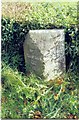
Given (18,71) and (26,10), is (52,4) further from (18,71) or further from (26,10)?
(18,71)

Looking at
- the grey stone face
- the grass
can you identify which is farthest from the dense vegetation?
the grey stone face

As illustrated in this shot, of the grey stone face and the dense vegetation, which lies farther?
the grey stone face

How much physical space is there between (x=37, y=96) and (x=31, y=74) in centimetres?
45

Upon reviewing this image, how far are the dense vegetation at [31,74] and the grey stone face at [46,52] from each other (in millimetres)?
105

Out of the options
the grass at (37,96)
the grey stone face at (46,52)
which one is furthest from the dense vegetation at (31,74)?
the grey stone face at (46,52)

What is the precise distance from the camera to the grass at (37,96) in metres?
4.17

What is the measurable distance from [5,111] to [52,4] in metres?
1.69

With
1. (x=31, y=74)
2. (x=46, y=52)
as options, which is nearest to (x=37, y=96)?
(x=31, y=74)

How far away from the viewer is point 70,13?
15.7 feet

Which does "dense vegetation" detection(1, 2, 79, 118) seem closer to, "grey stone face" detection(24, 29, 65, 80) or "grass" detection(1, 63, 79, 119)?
"grass" detection(1, 63, 79, 119)

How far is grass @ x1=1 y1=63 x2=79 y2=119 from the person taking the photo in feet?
13.7

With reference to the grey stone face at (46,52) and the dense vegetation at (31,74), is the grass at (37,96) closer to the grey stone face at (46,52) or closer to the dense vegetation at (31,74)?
the dense vegetation at (31,74)

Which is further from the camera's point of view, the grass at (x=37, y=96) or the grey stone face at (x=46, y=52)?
the grey stone face at (x=46, y=52)

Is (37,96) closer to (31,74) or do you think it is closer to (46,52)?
(31,74)
